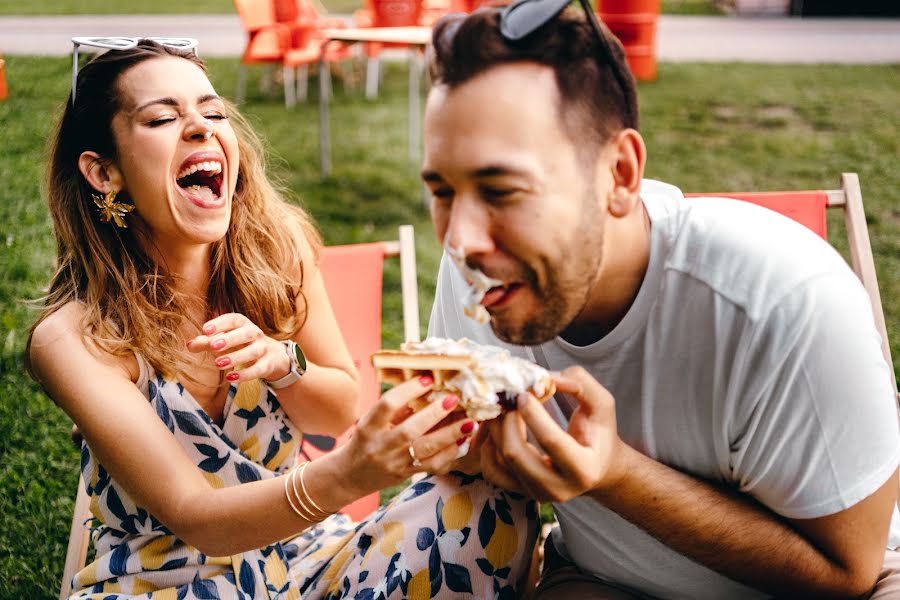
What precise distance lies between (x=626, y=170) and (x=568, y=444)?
643 mm

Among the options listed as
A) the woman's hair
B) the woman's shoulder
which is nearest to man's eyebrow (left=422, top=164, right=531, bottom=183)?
the woman's hair

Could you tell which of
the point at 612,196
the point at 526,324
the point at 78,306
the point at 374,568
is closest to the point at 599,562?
the point at 374,568

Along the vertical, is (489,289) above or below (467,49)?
below

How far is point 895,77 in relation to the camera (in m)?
10.4

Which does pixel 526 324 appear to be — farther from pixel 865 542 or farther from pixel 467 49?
pixel 865 542

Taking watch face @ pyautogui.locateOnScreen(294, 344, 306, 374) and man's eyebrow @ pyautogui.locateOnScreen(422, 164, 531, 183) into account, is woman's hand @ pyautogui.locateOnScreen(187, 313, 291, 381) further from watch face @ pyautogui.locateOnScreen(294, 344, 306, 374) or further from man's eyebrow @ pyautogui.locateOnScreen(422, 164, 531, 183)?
man's eyebrow @ pyautogui.locateOnScreen(422, 164, 531, 183)

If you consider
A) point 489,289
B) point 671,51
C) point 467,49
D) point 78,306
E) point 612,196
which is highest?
point 467,49

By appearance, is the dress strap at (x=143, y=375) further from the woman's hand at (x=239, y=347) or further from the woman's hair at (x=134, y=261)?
the woman's hand at (x=239, y=347)

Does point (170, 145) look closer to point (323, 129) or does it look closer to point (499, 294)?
point (499, 294)

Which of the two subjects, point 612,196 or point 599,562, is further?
point 599,562

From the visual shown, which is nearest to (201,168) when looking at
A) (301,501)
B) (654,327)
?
(301,501)

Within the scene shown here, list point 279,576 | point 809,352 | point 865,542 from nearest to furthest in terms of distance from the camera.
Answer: point 809,352 → point 865,542 → point 279,576

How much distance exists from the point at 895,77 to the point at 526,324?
33.5 ft

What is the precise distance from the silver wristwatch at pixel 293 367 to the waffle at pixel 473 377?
640mm
